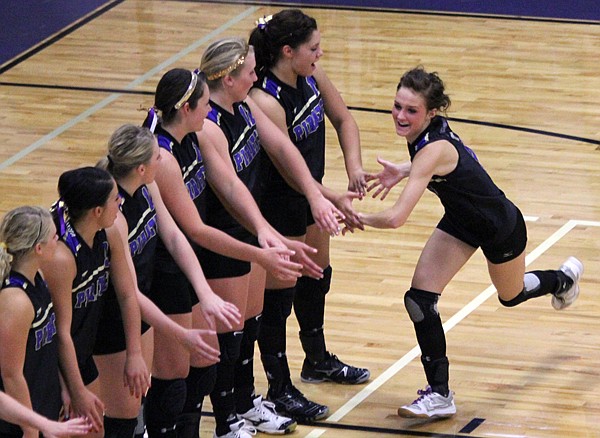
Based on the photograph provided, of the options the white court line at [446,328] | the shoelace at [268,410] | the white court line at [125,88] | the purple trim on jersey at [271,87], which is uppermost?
the purple trim on jersey at [271,87]

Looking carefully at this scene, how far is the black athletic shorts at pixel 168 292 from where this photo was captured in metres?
4.36

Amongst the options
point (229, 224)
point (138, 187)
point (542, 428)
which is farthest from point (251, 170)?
point (542, 428)

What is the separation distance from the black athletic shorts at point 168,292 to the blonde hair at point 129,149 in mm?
458

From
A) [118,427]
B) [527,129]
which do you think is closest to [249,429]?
[118,427]

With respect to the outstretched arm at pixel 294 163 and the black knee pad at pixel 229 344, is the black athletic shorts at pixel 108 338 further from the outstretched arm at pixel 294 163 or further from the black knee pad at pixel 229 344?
the outstretched arm at pixel 294 163

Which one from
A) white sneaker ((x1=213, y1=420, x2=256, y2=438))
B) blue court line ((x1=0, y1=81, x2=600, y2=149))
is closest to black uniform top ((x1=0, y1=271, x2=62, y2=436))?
white sneaker ((x1=213, y1=420, x2=256, y2=438))

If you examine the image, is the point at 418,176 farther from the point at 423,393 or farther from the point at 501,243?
the point at 423,393

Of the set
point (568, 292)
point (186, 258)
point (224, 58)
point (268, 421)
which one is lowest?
point (268, 421)

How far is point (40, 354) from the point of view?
3.66 m

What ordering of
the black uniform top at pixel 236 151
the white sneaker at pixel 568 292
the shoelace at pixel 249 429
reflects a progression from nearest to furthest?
the black uniform top at pixel 236 151 < the shoelace at pixel 249 429 < the white sneaker at pixel 568 292

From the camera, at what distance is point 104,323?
4102 millimetres

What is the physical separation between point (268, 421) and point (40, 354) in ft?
5.21

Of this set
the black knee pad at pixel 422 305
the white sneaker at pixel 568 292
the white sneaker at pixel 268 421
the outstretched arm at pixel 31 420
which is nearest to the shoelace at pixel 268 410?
the white sneaker at pixel 268 421

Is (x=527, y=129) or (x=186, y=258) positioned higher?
(x=186, y=258)
